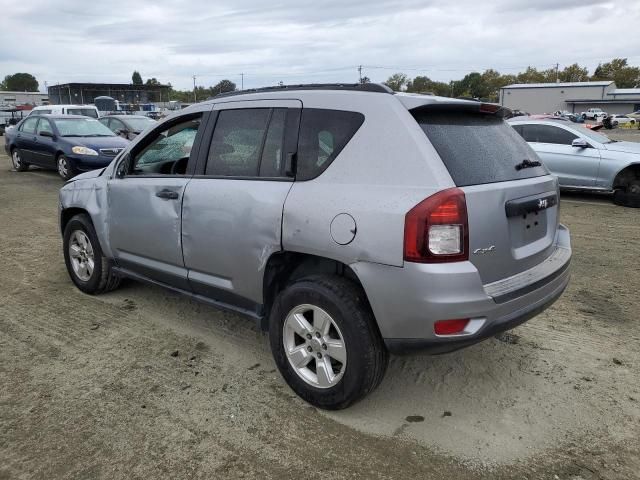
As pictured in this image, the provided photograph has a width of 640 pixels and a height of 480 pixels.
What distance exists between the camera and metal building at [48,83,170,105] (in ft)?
224

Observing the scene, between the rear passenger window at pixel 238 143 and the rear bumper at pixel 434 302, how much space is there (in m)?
1.17

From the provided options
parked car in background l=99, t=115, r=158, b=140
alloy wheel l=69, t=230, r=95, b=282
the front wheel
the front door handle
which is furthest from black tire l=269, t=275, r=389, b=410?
parked car in background l=99, t=115, r=158, b=140

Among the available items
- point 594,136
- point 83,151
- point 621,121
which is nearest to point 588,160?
point 594,136

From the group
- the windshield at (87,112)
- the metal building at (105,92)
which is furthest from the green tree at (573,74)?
the windshield at (87,112)

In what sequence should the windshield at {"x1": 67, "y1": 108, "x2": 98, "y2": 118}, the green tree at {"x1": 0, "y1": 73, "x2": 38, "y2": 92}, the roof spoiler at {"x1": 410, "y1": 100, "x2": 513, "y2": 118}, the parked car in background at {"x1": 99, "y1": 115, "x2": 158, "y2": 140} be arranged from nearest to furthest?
the roof spoiler at {"x1": 410, "y1": 100, "x2": 513, "y2": 118} < the parked car in background at {"x1": 99, "y1": 115, "x2": 158, "y2": 140} < the windshield at {"x1": 67, "y1": 108, "x2": 98, "y2": 118} < the green tree at {"x1": 0, "y1": 73, "x2": 38, "y2": 92}

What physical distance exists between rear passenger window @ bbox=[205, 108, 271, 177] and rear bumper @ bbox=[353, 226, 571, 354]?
3.82 feet

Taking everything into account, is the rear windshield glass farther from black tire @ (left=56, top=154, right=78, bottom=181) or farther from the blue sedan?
black tire @ (left=56, top=154, right=78, bottom=181)

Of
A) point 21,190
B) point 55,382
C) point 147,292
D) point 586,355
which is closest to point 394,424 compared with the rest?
point 586,355

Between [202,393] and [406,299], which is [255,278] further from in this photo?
[406,299]

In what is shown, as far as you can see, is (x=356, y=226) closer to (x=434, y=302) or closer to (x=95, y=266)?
(x=434, y=302)

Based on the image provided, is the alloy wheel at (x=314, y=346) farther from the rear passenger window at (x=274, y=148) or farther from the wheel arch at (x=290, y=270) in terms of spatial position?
the rear passenger window at (x=274, y=148)

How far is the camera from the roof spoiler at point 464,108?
2951 mm

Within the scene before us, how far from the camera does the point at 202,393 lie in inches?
131

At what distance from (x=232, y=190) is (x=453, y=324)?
1.64 meters
